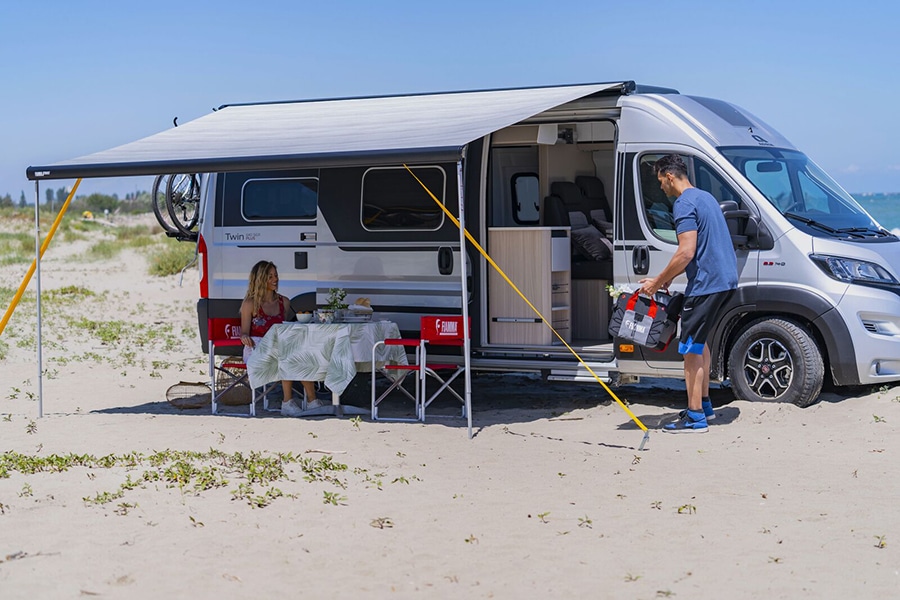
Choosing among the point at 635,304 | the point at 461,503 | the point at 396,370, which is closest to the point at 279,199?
the point at 396,370

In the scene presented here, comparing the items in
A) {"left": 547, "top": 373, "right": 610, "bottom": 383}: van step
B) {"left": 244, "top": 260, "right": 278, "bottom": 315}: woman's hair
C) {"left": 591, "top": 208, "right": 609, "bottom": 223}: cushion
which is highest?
{"left": 591, "top": 208, "right": 609, "bottom": 223}: cushion

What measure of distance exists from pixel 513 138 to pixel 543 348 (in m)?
1.59

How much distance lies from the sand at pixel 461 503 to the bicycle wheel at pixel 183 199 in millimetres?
1783

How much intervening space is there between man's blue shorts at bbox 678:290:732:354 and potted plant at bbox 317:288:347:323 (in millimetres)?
2526

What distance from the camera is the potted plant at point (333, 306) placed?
8422 millimetres

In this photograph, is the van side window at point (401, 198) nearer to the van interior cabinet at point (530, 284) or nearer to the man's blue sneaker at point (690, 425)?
the van interior cabinet at point (530, 284)

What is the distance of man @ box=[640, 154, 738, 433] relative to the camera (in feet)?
23.6

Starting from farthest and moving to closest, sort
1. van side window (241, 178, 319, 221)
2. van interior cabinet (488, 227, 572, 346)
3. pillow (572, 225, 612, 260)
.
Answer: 1. van side window (241, 178, 319, 221)
2. pillow (572, 225, 612, 260)
3. van interior cabinet (488, 227, 572, 346)

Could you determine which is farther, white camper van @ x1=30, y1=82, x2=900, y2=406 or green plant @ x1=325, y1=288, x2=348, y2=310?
green plant @ x1=325, y1=288, x2=348, y2=310

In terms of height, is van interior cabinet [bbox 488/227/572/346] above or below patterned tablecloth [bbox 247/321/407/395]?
above

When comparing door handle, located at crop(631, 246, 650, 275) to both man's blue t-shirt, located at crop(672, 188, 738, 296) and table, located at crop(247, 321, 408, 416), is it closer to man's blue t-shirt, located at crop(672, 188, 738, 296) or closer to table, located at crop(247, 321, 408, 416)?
man's blue t-shirt, located at crop(672, 188, 738, 296)

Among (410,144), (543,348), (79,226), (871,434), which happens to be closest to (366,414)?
(543,348)

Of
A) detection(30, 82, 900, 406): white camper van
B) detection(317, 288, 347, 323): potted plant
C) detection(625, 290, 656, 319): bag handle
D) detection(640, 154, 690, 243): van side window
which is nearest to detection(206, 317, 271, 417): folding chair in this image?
detection(30, 82, 900, 406): white camper van

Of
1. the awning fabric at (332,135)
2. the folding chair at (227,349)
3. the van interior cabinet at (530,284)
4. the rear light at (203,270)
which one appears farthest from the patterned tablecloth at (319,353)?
the awning fabric at (332,135)
